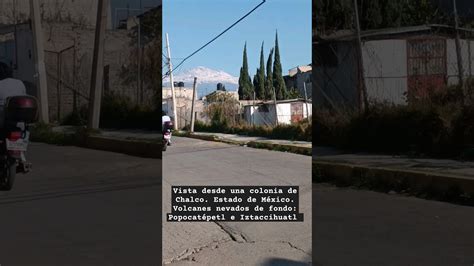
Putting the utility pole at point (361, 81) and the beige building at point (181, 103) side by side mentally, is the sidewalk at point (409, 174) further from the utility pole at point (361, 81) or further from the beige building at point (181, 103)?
the beige building at point (181, 103)

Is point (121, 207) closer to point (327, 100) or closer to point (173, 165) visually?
point (173, 165)

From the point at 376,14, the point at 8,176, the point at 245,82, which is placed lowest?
the point at 8,176

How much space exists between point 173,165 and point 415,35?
267 cm

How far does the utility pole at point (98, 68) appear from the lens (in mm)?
2441

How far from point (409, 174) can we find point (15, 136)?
3.33 meters

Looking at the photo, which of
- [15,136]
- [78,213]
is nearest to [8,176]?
[15,136]

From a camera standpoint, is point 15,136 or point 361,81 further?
point 361,81

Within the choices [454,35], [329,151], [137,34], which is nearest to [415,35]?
[454,35]

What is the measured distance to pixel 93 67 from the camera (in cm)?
246

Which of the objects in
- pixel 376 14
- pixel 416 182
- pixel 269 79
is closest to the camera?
pixel 269 79

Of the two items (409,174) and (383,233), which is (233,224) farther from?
(409,174)

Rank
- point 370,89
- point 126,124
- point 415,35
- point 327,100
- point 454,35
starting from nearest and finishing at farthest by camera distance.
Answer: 1. point 126,124
2. point 327,100
3. point 370,89
4. point 415,35
5. point 454,35

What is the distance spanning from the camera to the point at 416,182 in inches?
181

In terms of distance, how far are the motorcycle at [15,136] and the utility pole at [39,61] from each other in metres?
0.05
